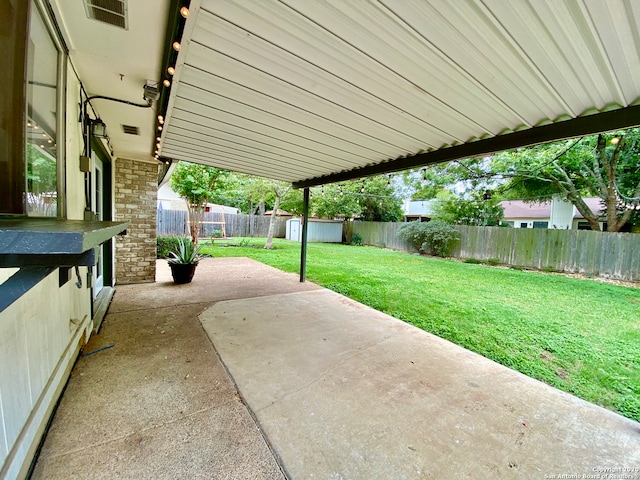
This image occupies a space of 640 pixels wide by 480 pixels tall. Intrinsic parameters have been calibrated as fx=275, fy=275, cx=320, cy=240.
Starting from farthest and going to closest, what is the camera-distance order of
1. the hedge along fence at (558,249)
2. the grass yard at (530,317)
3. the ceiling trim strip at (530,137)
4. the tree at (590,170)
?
the tree at (590,170), the hedge along fence at (558,249), the grass yard at (530,317), the ceiling trim strip at (530,137)

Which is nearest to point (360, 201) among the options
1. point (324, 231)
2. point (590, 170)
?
point (324, 231)

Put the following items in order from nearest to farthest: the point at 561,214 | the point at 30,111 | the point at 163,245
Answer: the point at 30,111 → the point at 163,245 → the point at 561,214

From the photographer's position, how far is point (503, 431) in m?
1.87

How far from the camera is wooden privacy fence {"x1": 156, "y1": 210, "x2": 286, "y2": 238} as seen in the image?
13.7 meters

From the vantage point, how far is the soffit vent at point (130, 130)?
144 inches

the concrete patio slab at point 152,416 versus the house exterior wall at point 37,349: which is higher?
the house exterior wall at point 37,349

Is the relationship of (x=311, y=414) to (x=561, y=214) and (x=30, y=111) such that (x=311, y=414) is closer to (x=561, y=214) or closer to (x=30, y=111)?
(x=30, y=111)

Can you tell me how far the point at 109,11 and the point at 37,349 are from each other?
2072 millimetres

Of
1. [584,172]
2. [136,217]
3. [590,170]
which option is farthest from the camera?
[584,172]

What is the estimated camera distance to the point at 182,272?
5441 millimetres

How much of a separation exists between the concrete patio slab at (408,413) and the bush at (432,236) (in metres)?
8.91

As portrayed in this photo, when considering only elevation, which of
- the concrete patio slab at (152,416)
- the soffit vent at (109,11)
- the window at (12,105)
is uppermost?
the soffit vent at (109,11)

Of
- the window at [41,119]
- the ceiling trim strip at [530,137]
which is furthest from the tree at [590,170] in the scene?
the window at [41,119]

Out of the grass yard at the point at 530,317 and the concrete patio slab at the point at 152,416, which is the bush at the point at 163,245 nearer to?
the grass yard at the point at 530,317
